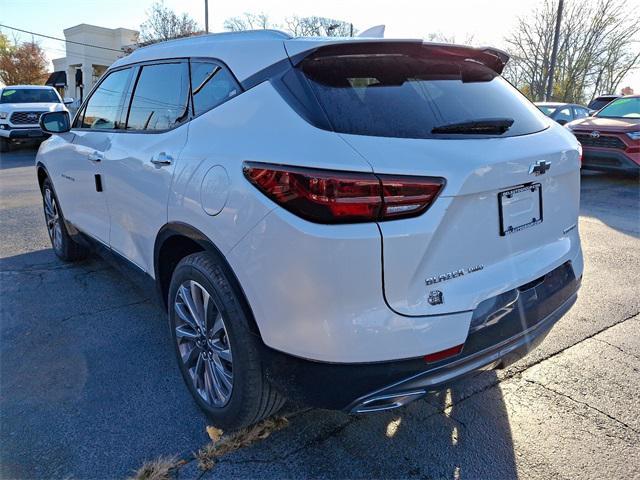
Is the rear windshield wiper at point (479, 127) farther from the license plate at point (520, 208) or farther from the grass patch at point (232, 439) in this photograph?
the grass patch at point (232, 439)

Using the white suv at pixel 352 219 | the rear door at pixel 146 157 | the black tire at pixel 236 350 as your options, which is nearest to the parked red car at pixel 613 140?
the white suv at pixel 352 219

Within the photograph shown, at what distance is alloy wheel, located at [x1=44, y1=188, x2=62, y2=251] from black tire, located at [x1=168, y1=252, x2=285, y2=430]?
3.10 meters

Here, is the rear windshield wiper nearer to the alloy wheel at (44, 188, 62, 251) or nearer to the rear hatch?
the rear hatch

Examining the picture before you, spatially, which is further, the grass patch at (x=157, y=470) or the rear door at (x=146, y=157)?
the rear door at (x=146, y=157)

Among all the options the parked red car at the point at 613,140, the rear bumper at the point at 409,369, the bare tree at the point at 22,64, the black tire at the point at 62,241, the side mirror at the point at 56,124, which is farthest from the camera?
the bare tree at the point at 22,64

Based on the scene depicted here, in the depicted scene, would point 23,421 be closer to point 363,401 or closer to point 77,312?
point 77,312

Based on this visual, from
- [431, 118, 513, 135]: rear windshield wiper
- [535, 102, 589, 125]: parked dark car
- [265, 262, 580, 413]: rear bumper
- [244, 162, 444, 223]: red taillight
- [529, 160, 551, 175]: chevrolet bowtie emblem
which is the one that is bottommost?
[265, 262, 580, 413]: rear bumper

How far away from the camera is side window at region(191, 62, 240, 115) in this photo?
2.36 m

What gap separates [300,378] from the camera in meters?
1.93

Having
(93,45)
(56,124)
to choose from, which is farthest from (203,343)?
(93,45)

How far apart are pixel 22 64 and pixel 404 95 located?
2099 inches

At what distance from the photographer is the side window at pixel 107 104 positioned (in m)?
3.52

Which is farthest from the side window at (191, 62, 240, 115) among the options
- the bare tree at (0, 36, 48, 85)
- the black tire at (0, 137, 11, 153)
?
the bare tree at (0, 36, 48, 85)

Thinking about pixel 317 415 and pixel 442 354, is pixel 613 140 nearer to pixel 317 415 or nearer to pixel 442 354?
pixel 317 415
